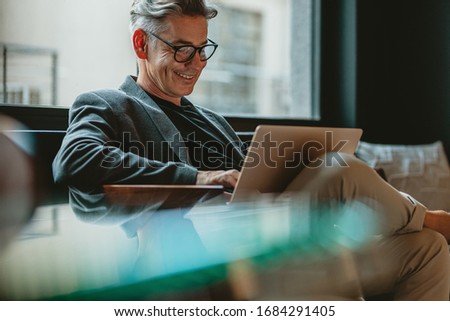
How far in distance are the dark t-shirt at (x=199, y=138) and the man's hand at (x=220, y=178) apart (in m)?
0.20

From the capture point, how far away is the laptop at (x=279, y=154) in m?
1.04

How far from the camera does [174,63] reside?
131 centimetres

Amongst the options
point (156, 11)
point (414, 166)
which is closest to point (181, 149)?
point (156, 11)

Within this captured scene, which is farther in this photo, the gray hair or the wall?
the wall

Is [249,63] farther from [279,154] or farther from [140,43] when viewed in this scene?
[279,154]

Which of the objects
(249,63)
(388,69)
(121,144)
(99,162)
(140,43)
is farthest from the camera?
(249,63)

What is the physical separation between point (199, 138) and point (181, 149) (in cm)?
11

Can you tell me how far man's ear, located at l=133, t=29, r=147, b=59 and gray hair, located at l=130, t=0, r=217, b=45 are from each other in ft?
0.03

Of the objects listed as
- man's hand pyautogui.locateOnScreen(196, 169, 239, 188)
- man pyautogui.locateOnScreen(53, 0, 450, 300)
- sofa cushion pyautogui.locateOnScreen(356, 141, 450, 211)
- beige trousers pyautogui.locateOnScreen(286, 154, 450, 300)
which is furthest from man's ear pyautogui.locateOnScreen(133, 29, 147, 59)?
sofa cushion pyautogui.locateOnScreen(356, 141, 450, 211)

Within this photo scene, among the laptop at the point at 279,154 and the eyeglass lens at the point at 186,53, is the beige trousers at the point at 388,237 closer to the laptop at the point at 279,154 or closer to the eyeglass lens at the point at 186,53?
the laptop at the point at 279,154

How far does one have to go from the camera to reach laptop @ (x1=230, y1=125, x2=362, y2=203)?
3.42 feet

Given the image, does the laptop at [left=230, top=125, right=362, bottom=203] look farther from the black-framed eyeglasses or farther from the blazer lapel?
the black-framed eyeglasses

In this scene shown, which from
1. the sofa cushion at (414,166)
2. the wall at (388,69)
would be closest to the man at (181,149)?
the sofa cushion at (414,166)

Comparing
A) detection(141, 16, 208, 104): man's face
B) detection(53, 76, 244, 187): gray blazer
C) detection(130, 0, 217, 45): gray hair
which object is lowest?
detection(53, 76, 244, 187): gray blazer
